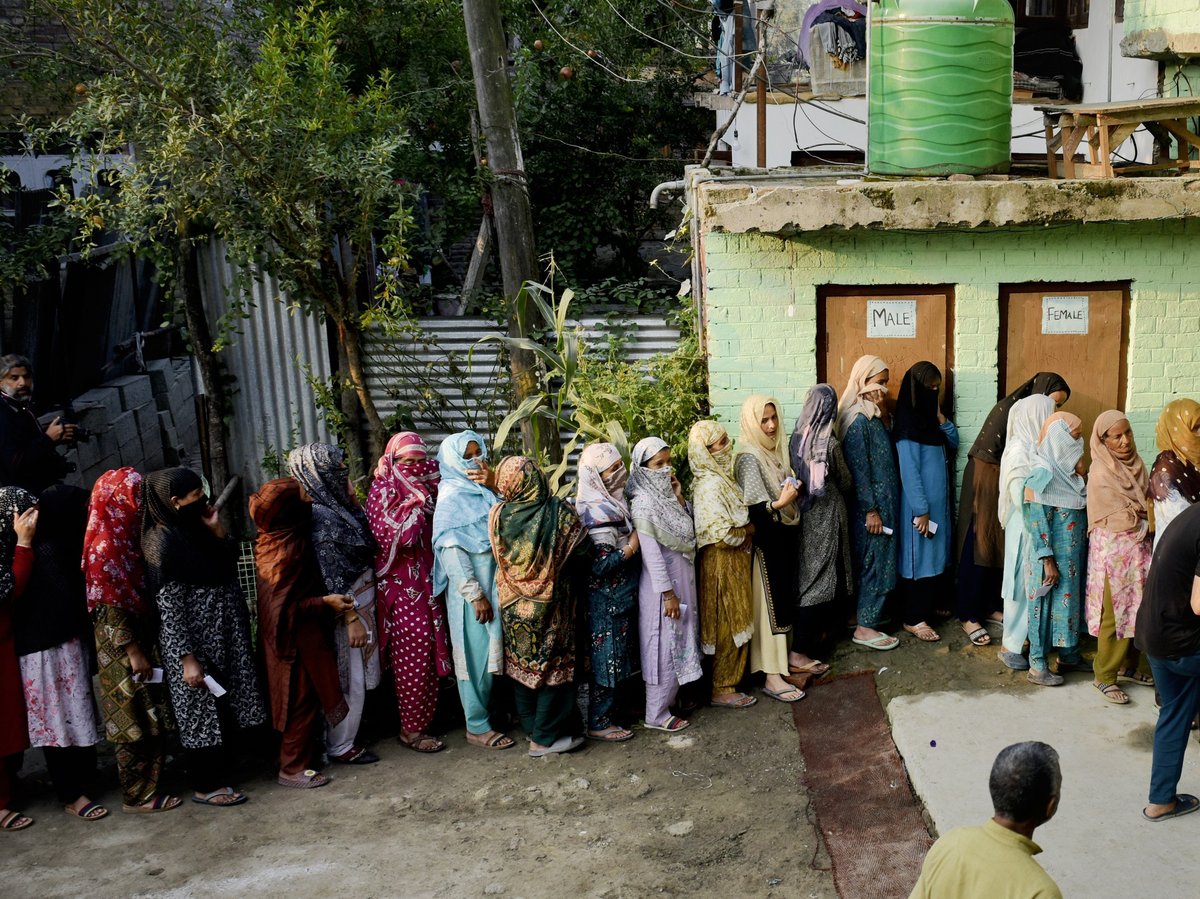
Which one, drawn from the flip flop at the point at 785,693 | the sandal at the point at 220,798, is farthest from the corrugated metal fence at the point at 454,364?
the sandal at the point at 220,798

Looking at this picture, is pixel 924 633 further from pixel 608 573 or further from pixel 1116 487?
pixel 608 573

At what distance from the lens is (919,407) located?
664 centimetres

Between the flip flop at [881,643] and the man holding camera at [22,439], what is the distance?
14.8 feet

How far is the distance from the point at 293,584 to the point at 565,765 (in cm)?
153

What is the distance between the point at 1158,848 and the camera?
186 inches

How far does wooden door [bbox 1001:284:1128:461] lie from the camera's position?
6875 millimetres

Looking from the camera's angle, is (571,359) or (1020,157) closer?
(571,359)

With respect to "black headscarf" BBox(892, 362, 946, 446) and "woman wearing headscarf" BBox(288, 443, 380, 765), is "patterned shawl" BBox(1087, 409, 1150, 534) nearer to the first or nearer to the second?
"black headscarf" BBox(892, 362, 946, 446)

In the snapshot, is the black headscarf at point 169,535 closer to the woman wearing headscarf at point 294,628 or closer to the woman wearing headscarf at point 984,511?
the woman wearing headscarf at point 294,628

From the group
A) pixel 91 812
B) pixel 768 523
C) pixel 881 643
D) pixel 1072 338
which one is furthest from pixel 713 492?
pixel 91 812

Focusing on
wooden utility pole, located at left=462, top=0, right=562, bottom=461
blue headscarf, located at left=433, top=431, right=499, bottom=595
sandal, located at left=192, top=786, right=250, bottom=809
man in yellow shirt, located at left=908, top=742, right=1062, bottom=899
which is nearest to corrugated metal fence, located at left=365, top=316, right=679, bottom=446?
wooden utility pole, located at left=462, top=0, right=562, bottom=461

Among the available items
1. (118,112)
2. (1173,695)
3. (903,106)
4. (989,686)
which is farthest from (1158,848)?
(118,112)

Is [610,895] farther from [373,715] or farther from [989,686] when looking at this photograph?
[989,686]

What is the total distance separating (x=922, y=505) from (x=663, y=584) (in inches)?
63.1
